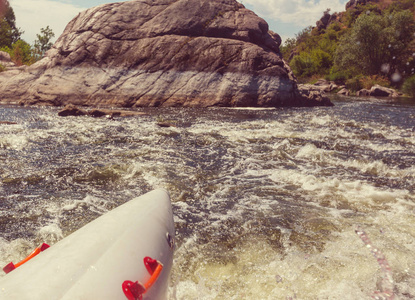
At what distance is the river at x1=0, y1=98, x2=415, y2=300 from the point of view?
111 inches

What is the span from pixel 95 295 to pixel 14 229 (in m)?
2.50

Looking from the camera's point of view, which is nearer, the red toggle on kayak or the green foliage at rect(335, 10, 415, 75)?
the red toggle on kayak

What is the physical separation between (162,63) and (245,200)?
16.3 meters

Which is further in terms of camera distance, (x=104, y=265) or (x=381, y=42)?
(x=381, y=42)

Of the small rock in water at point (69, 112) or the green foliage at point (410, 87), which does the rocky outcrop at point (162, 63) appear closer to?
the small rock in water at point (69, 112)

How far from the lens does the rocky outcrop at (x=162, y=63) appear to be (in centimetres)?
1820

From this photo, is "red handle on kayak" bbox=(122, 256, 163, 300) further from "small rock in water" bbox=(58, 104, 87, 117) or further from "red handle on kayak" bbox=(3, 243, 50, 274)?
"small rock in water" bbox=(58, 104, 87, 117)

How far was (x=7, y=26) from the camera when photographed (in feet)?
161

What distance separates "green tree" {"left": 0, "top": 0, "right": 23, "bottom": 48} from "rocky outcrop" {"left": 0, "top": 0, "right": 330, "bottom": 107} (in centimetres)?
3663

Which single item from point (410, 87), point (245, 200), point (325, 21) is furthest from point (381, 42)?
point (325, 21)

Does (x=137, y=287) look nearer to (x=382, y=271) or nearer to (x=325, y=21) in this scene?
(x=382, y=271)

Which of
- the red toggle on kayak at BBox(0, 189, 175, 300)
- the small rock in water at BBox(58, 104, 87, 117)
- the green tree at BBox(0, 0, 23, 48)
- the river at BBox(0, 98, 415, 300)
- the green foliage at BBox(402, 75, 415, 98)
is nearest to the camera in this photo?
the red toggle on kayak at BBox(0, 189, 175, 300)

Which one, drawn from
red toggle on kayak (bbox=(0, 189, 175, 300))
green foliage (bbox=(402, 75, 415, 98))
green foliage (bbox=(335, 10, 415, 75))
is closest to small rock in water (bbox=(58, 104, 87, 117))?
red toggle on kayak (bbox=(0, 189, 175, 300))

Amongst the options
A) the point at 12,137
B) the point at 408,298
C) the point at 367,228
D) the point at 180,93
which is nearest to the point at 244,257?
the point at 408,298
